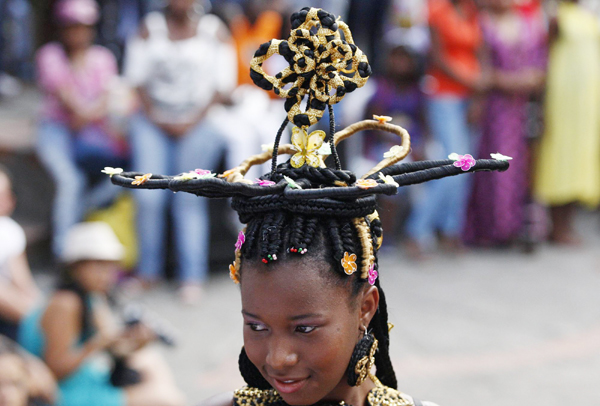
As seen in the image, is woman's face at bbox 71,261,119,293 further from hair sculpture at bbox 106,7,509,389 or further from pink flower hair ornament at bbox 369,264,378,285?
pink flower hair ornament at bbox 369,264,378,285

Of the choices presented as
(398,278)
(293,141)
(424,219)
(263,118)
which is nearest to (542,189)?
(424,219)

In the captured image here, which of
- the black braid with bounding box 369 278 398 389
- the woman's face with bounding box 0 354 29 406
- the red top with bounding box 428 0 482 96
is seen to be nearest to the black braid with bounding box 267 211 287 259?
the black braid with bounding box 369 278 398 389

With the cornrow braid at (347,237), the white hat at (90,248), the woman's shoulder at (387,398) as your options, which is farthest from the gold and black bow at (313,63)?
the white hat at (90,248)

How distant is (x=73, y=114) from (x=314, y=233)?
4.75 m

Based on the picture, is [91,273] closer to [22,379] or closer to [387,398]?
[22,379]

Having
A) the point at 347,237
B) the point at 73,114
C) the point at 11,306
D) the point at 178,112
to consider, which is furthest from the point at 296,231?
the point at 73,114

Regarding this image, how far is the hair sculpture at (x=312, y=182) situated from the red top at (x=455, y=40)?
513 centimetres

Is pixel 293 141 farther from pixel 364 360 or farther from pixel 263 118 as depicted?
pixel 263 118

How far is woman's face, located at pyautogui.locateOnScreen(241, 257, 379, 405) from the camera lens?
1682mm

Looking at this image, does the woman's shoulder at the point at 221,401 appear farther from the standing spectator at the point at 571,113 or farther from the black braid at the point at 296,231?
the standing spectator at the point at 571,113

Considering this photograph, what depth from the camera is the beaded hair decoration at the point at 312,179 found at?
1681 millimetres

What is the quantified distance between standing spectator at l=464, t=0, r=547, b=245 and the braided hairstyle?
550cm

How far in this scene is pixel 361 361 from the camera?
1.77 meters

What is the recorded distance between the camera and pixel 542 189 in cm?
742
